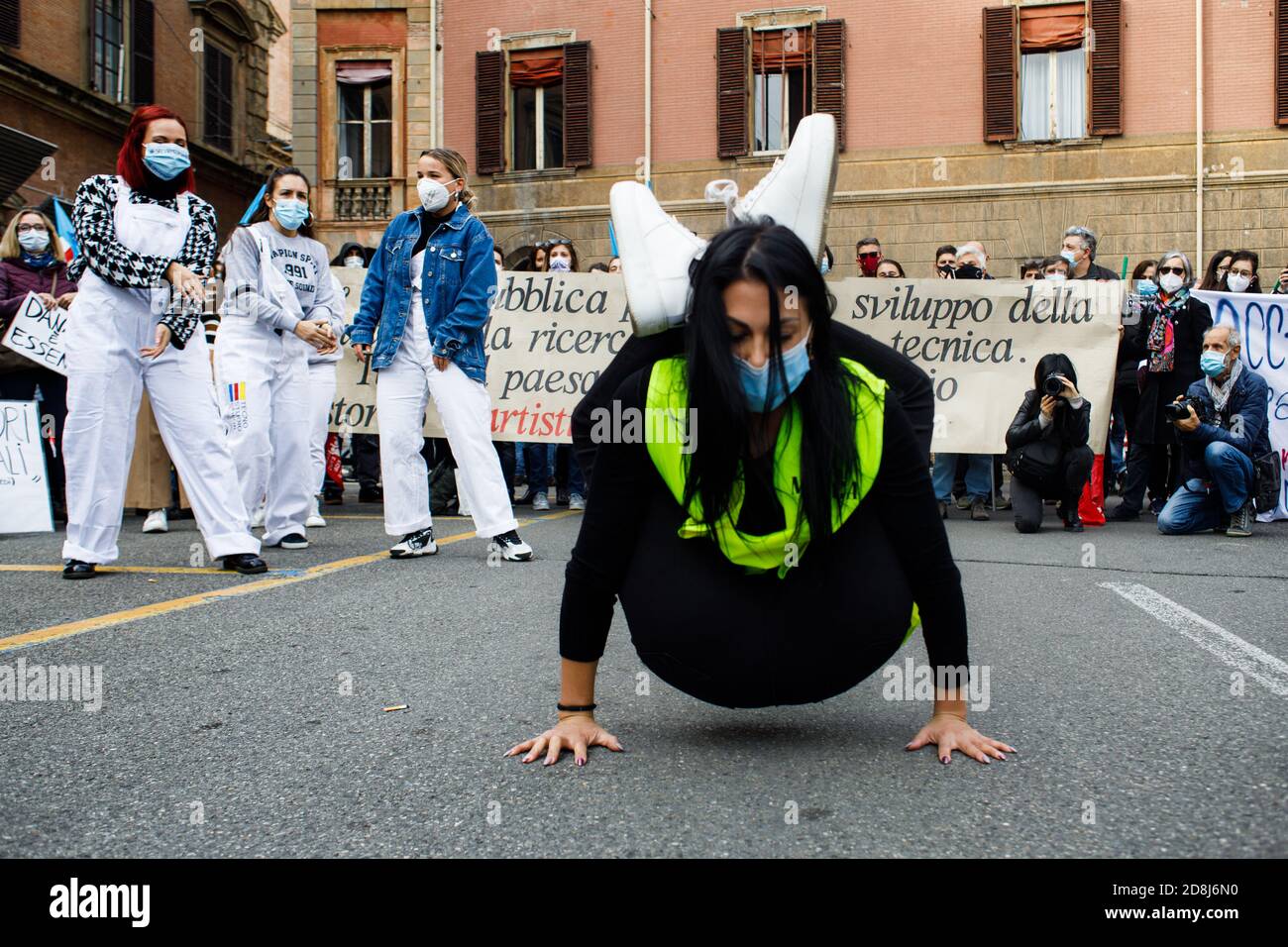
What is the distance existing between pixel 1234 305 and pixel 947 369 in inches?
89.3

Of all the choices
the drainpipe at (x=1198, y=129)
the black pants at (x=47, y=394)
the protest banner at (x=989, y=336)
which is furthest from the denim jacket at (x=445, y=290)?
the drainpipe at (x=1198, y=129)

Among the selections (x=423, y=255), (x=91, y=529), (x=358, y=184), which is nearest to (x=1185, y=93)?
(x=358, y=184)

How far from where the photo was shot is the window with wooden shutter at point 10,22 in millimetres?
22078

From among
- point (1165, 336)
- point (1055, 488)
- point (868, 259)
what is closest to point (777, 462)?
point (1055, 488)

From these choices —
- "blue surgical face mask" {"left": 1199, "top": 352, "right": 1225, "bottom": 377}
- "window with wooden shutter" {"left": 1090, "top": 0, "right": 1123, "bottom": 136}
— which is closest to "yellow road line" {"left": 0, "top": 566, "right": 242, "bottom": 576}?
"blue surgical face mask" {"left": 1199, "top": 352, "right": 1225, "bottom": 377}

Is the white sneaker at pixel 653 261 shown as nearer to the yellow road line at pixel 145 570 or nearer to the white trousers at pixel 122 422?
the white trousers at pixel 122 422

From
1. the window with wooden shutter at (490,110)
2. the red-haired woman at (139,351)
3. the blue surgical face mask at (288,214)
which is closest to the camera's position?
the red-haired woman at (139,351)

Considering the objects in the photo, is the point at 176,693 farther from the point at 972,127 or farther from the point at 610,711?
the point at 972,127

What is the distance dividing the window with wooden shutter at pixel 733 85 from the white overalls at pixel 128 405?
17.3m

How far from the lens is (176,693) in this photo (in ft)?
11.5

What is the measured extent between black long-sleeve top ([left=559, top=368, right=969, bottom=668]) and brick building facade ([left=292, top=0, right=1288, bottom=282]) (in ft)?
64.1

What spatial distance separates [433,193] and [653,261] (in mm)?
4273

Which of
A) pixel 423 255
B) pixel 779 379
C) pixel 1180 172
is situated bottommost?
pixel 779 379
